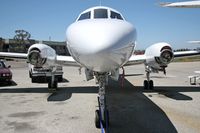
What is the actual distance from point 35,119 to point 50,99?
300 centimetres

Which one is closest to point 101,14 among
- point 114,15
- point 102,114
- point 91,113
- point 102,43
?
point 114,15

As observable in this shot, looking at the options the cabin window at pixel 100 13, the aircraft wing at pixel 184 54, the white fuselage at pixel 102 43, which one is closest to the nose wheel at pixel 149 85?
the aircraft wing at pixel 184 54

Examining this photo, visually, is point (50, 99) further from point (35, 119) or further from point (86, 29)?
point (86, 29)

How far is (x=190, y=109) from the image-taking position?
26.2 ft

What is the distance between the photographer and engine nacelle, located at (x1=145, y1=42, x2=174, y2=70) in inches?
386

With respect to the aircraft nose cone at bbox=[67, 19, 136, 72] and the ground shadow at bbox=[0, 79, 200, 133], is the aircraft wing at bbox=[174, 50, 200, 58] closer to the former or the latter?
the ground shadow at bbox=[0, 79, 200, 133]

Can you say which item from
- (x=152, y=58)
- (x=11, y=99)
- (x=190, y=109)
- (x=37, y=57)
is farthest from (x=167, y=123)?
(x=11, y=99)

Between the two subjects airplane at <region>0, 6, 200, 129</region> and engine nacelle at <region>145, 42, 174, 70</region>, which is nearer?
airplane at <region>0, 6, 200, 129</region>

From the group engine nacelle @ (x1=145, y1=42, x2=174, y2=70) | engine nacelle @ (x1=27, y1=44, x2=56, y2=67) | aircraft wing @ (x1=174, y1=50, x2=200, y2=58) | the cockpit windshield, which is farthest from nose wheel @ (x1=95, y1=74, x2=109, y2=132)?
aircraft wing @ (x1=174, y1=50, x2=200, y2=58)

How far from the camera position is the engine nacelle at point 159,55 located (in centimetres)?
980

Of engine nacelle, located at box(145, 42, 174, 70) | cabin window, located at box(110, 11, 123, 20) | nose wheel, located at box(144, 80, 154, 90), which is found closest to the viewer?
cabin window, located at box(110, 11, 123, 20)

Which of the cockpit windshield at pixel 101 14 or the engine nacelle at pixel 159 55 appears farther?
the engine nacelle at pixel 159 55

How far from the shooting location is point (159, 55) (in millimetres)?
9898

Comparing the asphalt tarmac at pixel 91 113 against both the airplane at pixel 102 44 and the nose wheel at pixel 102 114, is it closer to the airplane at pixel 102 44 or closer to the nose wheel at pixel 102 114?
the nose wheel at pixel 102 114
